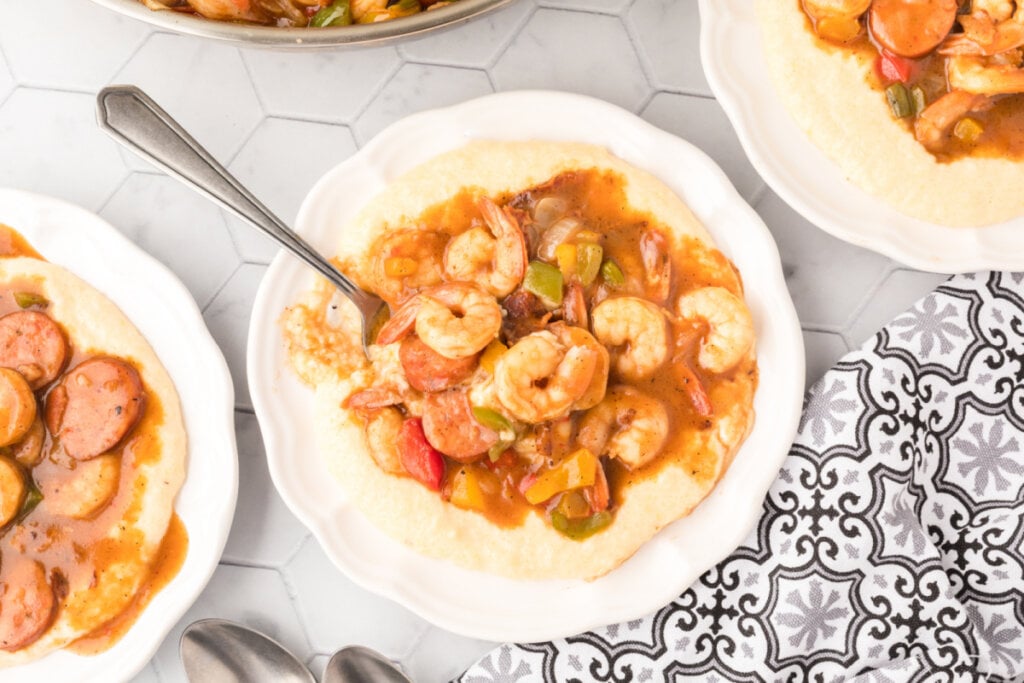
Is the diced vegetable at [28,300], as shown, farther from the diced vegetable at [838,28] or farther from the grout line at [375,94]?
the diced vegetable at [838,28]

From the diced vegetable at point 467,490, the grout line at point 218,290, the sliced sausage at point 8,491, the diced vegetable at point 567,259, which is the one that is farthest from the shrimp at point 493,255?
the sliced sausage at point 8,491

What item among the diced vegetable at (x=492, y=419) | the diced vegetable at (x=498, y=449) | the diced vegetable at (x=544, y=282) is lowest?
the diced vegetable at (x=498, y=449)

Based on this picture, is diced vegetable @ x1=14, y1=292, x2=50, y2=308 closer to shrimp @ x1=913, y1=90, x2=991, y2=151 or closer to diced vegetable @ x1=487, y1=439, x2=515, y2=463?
diced vegetable @ x1=487, y1=439, x2=515, y2=463

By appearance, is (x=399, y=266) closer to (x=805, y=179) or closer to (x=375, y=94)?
(x=375, y=94)

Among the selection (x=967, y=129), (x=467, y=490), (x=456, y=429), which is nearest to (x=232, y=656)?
(x=467, y=490)

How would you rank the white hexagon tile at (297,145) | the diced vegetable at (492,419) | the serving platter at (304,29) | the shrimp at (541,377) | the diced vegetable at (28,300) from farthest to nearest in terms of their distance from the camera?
the white hexagon tile at (297,145), the diced vegetable at (28,300), the diced vegetable at (492,419), the shrimp at (541,377), the serving platter at (304,29)
